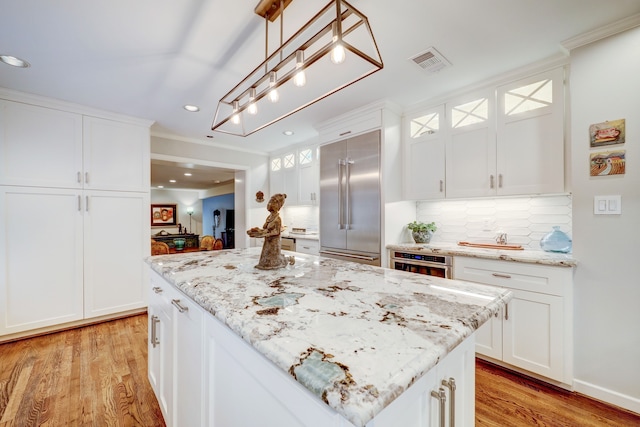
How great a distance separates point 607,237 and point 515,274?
0.56 m

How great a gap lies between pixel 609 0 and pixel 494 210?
156 centimetres

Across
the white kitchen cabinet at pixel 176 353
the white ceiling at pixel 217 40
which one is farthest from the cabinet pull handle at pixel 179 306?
the white ceiling at pixel 217 40

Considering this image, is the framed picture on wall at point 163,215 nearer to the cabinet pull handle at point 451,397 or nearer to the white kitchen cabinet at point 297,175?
the white kitchen cabinet at point 297,175

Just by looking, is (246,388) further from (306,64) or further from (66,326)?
(66,326)

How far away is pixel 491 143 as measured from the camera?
227 cm

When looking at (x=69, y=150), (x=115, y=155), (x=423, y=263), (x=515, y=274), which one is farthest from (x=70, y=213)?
(x=515, y=274)

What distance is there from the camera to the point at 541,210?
2.24 meters

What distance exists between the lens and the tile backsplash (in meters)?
2.19

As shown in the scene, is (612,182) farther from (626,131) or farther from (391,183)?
(391,183)

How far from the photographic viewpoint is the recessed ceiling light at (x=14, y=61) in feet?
6.35

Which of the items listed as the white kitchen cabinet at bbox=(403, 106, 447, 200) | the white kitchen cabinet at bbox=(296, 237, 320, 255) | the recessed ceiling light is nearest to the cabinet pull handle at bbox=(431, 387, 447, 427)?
the white kitchen cabinet at bbox=(403, 106, 447, 200)

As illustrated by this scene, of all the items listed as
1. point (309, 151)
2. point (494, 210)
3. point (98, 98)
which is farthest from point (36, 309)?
point (494, 210)

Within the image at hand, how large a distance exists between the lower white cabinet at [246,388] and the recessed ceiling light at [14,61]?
2.16 m

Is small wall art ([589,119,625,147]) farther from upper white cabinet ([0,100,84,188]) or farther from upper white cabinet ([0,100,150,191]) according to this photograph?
upper white cabinet ([0,100,84,188])
